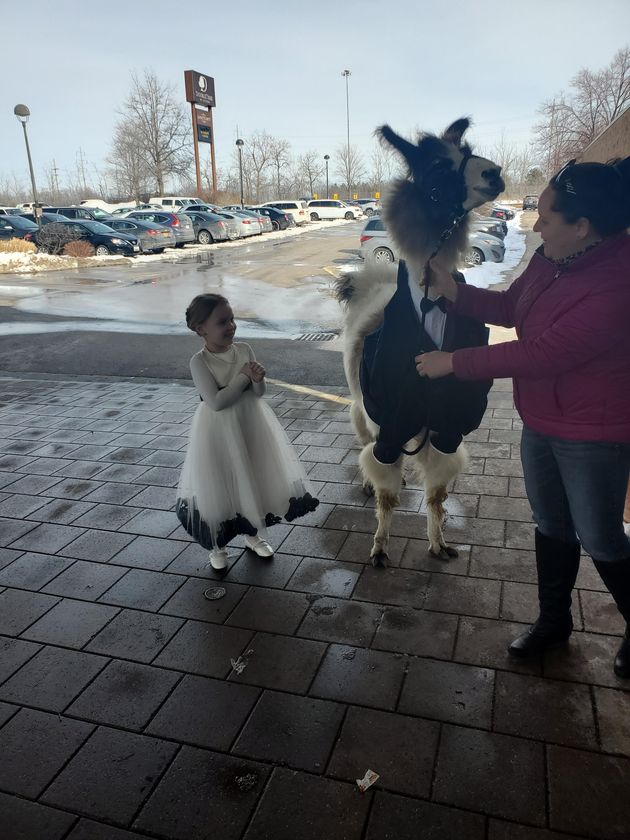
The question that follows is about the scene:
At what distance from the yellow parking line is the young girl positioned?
2.83 m

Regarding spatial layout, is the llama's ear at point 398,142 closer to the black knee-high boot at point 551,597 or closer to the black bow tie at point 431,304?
the black bow tie at point 431,304

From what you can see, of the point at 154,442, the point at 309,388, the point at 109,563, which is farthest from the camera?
the point at 309,388

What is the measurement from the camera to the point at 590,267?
2020 millimetres

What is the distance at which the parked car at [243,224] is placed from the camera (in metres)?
30.2

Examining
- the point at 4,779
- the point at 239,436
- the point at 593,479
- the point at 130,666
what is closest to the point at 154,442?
the point at 239,436

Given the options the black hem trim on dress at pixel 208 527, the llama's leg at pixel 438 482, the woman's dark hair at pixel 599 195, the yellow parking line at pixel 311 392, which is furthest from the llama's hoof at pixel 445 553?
the yellow parking line at pixel 311 392

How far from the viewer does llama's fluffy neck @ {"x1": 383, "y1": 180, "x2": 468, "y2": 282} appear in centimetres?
255

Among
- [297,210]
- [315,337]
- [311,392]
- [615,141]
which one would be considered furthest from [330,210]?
[615,141]

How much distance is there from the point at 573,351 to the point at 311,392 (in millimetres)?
4696

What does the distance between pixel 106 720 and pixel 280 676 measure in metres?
0.71

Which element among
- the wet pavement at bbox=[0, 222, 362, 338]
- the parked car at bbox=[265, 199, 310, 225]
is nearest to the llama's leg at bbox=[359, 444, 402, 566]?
the wet pavement at bbox=[0, 222, 362, 338]

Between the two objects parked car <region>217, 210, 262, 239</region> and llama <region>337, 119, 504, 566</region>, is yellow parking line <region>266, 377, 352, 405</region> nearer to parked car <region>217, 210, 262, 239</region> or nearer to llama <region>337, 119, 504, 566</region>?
llama <region>337, 119, 504, 566</region>

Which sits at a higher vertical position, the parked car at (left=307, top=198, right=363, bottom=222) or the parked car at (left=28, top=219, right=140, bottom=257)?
the parked car at (left=307, top=198, right=363, bottom=222)

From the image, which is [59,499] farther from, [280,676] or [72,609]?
[280,676]
